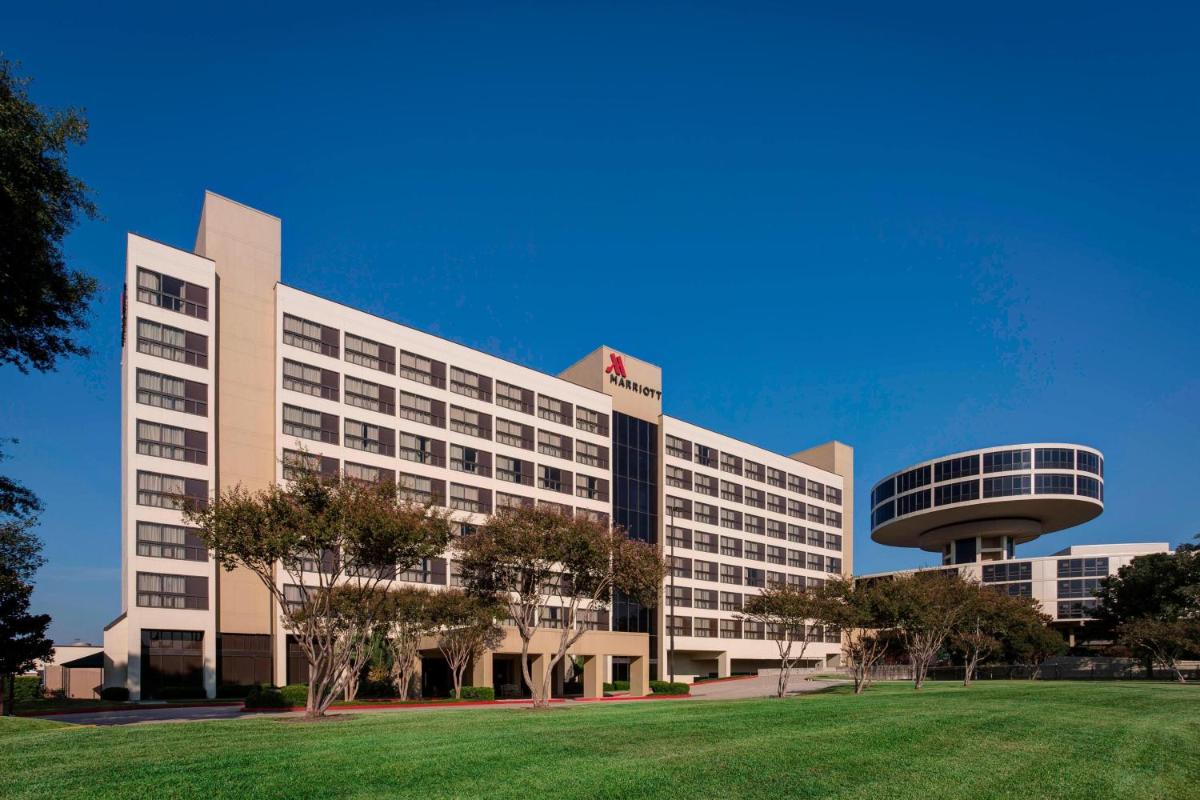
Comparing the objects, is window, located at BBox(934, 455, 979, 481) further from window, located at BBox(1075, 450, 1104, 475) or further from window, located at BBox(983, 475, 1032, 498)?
window, located at BBox(1075, 450, 1104, 475)

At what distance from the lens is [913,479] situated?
138625mm

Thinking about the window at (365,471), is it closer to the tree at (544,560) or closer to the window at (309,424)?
the window at (309,424)

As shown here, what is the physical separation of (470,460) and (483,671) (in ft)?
70.1

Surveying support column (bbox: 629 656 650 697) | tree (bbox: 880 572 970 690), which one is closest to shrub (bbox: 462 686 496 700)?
support column (bbox: 629 656 650 697)

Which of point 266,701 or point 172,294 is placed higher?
point 172,294

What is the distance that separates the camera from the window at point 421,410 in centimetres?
6631

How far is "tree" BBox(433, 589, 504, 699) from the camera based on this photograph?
4691 centimetres

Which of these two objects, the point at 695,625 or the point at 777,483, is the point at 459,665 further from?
the point at 777,483

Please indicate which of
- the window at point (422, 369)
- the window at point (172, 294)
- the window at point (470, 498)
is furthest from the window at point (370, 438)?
the window at point (172, 294)

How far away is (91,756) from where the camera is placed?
16125 millimetres

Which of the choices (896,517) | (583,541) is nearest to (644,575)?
(583,541)

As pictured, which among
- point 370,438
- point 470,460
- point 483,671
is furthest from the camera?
point 470,460

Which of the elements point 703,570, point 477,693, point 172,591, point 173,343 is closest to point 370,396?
point 173,343

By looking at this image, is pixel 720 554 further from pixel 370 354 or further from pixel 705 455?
→ pixel 370 354
